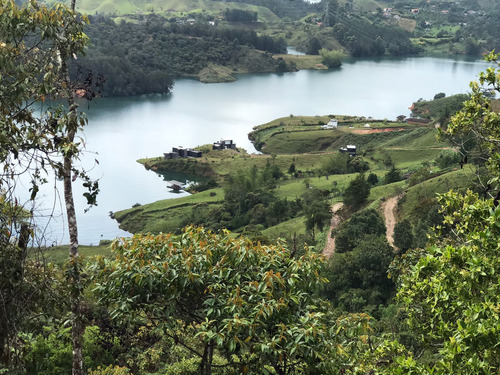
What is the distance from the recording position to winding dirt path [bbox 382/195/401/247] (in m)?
27.1

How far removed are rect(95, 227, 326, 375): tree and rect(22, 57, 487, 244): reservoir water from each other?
29834mm

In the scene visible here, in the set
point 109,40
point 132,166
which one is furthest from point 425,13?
point 132,166

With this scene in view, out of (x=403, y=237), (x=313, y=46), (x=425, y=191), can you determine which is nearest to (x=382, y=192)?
(x=425, y=191)

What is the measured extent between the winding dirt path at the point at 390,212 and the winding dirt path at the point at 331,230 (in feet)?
8.94

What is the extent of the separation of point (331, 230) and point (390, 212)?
3304mm

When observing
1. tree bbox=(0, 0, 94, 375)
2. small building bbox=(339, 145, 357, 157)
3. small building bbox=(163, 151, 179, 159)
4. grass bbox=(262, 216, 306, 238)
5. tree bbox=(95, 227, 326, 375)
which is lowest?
Result: grass bbox=(262, 216, 306, 238)

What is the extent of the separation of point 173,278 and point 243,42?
104 meters

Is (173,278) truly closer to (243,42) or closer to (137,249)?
(137,249)

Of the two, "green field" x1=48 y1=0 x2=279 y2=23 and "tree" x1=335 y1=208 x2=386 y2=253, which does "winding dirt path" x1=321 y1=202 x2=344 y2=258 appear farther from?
"green field" x1=48 y1=0 x2=279 y2=23

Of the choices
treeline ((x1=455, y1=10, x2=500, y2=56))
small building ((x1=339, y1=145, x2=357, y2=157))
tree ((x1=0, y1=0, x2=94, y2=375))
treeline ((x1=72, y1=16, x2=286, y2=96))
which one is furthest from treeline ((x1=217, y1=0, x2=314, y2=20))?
tree ((x1=0, y1=0, x2=94, y2=375))

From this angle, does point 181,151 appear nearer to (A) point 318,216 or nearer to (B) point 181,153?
(B) point 181,153

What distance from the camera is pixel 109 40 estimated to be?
3563 inches

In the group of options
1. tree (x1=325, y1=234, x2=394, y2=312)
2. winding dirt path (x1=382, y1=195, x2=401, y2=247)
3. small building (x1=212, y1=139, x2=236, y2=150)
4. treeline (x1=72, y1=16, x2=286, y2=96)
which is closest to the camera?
tree (x1=325, y1=234, x2=394, y2=312)

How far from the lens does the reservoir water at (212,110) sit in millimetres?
45322
